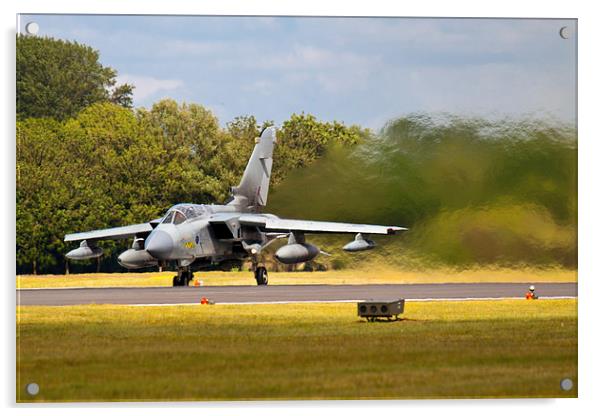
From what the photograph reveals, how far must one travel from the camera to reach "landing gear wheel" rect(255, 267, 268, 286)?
38.0 meters

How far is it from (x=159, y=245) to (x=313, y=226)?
213 inches

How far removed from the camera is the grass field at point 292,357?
684 inches

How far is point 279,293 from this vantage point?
3344cm

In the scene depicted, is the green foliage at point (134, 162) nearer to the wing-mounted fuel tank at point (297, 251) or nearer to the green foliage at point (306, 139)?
the green foliage at point (306, 139)

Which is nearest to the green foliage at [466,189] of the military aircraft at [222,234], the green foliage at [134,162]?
the green foliage at [134,162]

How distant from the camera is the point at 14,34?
1848cm

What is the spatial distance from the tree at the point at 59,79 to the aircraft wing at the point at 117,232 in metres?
3.39

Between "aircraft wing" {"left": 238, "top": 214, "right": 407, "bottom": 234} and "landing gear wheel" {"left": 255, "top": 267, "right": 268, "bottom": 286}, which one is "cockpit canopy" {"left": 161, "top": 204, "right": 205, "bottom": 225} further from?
"landing gear wheel" {"left": 255, "top": 267, "right": 268, "bottom": 286}

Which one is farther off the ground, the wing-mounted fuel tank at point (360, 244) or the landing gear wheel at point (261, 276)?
the wing-mounted fuel tank at point (360, 244)

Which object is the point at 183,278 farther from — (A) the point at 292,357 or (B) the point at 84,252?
(A) the point at 292,357

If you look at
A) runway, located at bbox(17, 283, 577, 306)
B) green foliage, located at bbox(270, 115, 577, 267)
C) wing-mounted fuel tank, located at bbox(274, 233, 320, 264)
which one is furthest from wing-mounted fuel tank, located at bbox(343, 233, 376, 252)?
wing-mounted fuel tank, located at bbox(274, 233, 320, 264)

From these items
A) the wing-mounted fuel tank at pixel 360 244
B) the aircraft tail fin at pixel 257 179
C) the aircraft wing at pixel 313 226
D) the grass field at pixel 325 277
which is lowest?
the grass field at pixel 325 277

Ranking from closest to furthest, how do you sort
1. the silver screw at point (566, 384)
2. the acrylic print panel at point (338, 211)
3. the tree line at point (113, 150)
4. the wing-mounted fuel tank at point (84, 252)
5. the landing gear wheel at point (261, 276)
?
the silver screw at point (566, 384) < the acrylic print panel at point (338, 211) < the tree line at point (113, 150) < the wing-mounted fuel tank at point (84, 252) < the landing gear wheel at point (261, 276)
